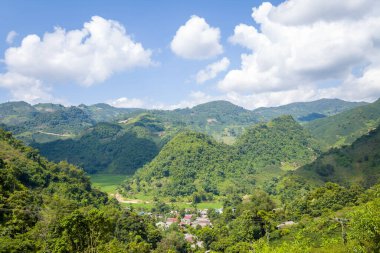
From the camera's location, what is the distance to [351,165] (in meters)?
144

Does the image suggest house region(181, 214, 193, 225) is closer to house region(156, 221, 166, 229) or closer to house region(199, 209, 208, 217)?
house region(199, 209, 208, 217)

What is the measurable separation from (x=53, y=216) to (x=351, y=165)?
425 feet

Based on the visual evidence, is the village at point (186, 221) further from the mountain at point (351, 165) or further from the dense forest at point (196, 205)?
the mountain at point (351, 165)

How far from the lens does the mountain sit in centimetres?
13338

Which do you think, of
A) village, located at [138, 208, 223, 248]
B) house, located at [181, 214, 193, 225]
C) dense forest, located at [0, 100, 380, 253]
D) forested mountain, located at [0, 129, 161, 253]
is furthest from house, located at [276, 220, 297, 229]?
house, located at [181, 214, 193, 225]

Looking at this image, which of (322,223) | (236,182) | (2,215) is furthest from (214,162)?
(2,215)

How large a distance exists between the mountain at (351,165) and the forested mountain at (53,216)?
9153 centimetres

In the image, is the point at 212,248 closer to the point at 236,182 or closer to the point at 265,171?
the point at 236,182

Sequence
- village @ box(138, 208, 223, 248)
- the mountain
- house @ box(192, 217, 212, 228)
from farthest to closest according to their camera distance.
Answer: the mountain < house @ box(192, 217, 212, 228) < village @ box(138, 208, 223, 248)

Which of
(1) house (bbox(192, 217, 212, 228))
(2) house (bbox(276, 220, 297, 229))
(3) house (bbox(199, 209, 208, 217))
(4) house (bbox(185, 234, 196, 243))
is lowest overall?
(3) house (bbox(199, 209, 208, 217))

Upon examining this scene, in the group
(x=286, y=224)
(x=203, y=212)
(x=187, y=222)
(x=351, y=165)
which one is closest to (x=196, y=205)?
(x=203, y=212)

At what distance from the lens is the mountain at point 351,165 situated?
133 metres

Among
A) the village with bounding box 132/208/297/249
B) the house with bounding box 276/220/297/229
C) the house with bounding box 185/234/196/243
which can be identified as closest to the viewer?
the house with bounding box 276/220/297/229

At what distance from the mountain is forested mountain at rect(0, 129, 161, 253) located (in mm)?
91533
